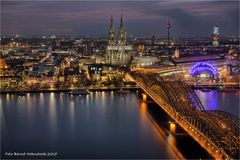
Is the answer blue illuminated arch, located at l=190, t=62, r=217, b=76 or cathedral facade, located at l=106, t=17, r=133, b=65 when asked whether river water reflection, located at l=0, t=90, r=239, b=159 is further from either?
cathedral facade, located at l=106, t=17, r=133, b=65

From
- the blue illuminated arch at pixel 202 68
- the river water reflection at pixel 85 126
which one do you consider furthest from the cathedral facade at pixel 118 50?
the river water reflection at pixel 85 126

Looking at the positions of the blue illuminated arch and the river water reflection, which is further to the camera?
the blue illuminated arch

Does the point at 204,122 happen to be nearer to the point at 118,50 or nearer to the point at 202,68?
the point at 202,68

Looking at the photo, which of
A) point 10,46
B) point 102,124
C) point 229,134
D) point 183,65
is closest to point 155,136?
point 102,124

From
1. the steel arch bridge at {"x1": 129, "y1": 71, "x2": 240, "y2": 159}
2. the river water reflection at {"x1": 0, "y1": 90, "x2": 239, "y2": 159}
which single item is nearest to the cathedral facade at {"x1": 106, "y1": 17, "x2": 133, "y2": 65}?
the river water reflection at {"x1": 0, "y1": 90, "x2": 239, "y2": 159}

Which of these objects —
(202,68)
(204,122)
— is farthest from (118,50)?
(204,122)

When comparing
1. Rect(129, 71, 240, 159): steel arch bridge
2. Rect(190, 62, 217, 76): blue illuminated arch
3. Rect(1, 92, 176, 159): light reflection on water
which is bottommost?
Rect(1, 92, 176, 159): light reflection on water
